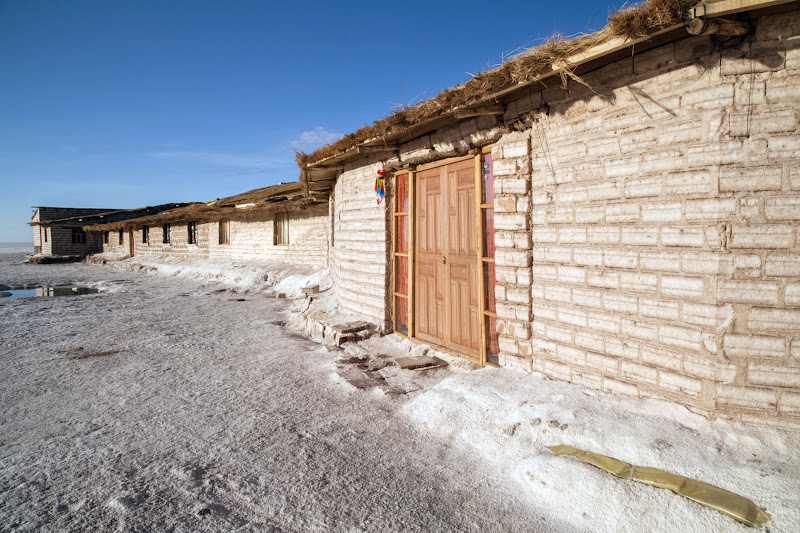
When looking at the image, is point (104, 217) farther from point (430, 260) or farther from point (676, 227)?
point (676, 227)

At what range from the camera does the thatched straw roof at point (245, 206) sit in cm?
1360

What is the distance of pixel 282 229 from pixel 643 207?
1387 centimetres

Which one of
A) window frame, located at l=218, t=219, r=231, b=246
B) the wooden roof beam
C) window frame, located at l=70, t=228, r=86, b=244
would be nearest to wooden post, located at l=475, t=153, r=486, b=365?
the wooden roof beam

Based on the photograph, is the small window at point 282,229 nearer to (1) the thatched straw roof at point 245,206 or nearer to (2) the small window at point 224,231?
(1) the thatched straw roof at point 245,206

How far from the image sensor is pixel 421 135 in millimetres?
5473

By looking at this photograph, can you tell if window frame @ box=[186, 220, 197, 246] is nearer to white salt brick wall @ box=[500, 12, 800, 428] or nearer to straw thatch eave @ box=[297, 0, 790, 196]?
straw thatch eave @ box=[297, 0, 790, 196]

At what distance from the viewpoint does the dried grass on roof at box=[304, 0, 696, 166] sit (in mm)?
2814

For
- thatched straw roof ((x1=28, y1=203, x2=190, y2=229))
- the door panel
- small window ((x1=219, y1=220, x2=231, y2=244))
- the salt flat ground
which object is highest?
thatched straw roof ((x1=28, y1=203, x2=190, y2=229))

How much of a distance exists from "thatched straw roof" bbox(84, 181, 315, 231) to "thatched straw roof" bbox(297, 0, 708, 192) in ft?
25.0

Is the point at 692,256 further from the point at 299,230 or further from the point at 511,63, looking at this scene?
the point at 299,230

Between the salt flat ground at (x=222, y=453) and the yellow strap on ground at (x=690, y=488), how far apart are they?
0.54 m

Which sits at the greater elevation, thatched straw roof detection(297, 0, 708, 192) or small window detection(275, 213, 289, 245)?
thatched straw roof detection(297, 0, 708, 192)

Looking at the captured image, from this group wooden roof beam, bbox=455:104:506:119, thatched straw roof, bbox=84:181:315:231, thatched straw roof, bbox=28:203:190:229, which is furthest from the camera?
thatched straw roof, bbox=28:203:190:229

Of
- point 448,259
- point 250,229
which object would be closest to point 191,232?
point 250,229
